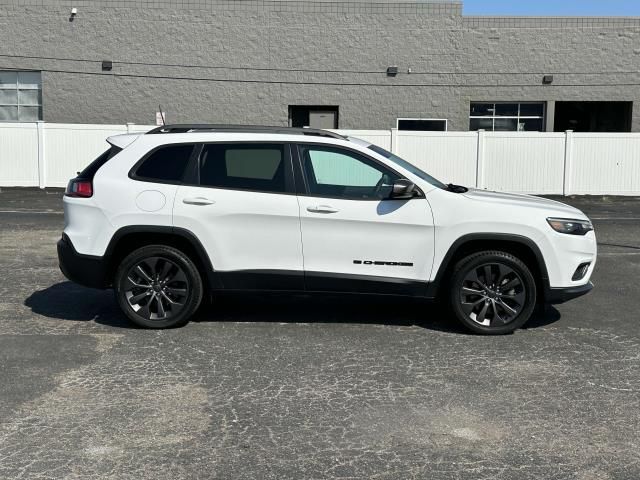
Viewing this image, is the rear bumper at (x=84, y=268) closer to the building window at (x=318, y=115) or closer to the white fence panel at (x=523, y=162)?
the white fence panel at (x=523, y=162)

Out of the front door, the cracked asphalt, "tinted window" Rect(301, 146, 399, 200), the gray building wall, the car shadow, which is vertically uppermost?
the gray building wall

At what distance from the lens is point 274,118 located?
2606 cm

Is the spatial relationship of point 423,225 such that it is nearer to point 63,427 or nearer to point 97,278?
point 97,278

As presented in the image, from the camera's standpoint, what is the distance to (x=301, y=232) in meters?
6.64

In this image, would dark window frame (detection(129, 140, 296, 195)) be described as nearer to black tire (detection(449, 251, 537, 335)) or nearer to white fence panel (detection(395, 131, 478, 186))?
black tire (detection(449, 251, 537, 335))

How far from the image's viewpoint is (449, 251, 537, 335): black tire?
6.62 metres

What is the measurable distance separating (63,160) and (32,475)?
18.6 metres

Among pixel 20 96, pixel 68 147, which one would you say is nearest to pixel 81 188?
pixel 68 147

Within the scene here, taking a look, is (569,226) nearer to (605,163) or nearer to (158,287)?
(158,287)

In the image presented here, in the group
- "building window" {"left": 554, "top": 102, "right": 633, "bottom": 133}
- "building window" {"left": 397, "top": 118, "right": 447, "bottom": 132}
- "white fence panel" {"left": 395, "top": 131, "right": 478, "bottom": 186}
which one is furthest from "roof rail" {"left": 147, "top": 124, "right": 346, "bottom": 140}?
"building window" {"left": 554, "top": 102, "right": 633, "bottom": 133}

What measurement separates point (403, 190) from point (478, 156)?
15016 mm

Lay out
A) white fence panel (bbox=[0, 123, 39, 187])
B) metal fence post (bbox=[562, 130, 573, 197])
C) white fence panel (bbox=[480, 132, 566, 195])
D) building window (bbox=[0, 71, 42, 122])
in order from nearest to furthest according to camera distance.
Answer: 1. metal fence post (bbox=[562, 130, 573, 197])
2. white fence panel (bbox=[480, 132, 566, 195])
3. white fence panel (bbox=[0, 123, 39, 187])
4. building window (bbox=[0, 71, 42, 122])

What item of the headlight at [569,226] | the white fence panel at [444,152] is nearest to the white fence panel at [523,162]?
the white fence panel at [444,152]

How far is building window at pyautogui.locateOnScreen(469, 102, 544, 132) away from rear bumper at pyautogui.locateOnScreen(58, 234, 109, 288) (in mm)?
21501
